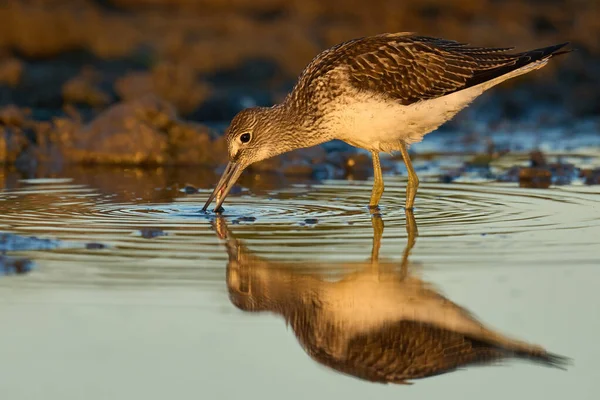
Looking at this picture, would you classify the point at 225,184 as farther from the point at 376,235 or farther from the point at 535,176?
the point at 535,176

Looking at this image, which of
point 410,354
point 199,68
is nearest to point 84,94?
point 199,68

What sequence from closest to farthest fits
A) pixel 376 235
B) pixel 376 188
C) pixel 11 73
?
1. pixel 376 235
2. pixel 376 188
3. pixel 11 73

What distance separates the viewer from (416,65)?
10414 mm

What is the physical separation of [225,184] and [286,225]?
1281mm

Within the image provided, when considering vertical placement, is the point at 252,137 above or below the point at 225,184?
above

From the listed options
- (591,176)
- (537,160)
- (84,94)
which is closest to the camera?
(591,176)

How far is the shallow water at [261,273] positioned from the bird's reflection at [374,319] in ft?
0.10

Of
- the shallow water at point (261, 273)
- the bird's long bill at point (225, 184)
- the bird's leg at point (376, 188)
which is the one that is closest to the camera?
the shallow water at point (261, 273)

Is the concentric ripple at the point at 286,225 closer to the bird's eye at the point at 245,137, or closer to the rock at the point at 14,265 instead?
the rock at the point at 14,265

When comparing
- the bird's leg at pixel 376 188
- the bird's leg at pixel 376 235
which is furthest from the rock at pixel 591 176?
the bird's leg at pixel 376 235

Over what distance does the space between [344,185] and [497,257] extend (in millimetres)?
4501

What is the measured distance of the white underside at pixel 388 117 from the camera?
9.88 metres

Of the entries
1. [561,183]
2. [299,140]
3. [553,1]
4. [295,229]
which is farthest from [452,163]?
[553,1]

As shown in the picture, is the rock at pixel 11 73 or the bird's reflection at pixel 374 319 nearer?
the bird's reflection at pixel 374 319
